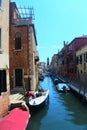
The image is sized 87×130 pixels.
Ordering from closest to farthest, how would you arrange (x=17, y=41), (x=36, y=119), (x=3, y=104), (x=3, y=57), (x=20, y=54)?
1. (x=3, y=104)
2. (x=3, y=57)
3. (x=36, y=119)
4. (x=20, y=54)
5. (x=17, y=41)

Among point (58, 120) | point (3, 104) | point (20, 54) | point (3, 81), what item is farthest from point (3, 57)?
point (20, 54)

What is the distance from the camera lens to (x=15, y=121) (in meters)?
14.5

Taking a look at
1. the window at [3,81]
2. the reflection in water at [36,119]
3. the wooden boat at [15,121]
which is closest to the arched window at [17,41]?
the reflection in water at [36,119]

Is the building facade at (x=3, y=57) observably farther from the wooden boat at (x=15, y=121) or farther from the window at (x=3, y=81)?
the wooden boat at (x=15, y=121)

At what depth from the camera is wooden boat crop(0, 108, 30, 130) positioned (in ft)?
43.5

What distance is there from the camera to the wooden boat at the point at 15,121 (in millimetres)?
13273

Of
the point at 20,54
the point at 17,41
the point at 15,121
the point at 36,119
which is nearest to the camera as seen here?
the point at 15,121

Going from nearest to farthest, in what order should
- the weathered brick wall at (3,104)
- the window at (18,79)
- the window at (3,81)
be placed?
A: the window at (3,81), the weathered brick wall at (3,104), the window at (18,79)

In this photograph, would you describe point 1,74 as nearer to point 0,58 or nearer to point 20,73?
point 0,58

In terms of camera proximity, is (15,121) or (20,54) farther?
(20,54)

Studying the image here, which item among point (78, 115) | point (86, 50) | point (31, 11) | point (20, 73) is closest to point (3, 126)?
point (78, 115)

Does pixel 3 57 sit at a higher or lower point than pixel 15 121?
higher

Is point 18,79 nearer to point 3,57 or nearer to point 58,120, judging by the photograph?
point 58,120

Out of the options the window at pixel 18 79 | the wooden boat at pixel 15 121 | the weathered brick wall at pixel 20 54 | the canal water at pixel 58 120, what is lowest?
the canal water at pixel 58 120
